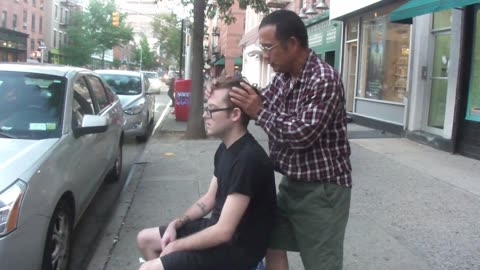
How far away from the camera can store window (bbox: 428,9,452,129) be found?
30.9 ft

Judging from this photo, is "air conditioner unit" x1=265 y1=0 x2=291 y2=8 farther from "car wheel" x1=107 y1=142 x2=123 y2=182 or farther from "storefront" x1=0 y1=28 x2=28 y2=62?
"storefront" x1=0 y1=28 x2=28 y2=62

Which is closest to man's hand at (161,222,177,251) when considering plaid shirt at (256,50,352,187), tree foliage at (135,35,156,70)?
plaid shirt at (256,50,352,187)

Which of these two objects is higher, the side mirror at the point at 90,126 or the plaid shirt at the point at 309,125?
the plaid shirt at the point at 309,125

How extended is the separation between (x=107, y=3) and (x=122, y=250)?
59383 millimetres

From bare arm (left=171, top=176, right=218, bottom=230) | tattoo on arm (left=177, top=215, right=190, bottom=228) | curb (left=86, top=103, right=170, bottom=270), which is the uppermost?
bare arm (left=171, top=176, right=218, bottom=230)

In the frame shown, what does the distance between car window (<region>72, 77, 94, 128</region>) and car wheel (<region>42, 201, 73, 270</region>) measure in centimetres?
93

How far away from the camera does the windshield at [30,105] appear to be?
13.4 feet

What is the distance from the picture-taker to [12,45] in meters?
49.6

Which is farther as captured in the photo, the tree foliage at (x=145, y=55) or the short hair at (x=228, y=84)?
the tree foliage at (x=145, y=55)

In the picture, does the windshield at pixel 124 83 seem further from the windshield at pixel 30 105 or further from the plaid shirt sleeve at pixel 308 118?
the plaid shirt sleeve at pixel 308 118

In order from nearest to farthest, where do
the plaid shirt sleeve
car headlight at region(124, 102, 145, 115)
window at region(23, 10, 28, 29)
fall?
the plaid shirt sleeve
car headlight at region(124, 102, 145, 115)
window at region(23, 10, 28, 29)

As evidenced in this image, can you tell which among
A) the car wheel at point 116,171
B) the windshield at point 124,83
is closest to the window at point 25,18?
the windshield at point 124,83

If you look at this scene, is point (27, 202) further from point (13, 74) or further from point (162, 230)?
point (13, 74)

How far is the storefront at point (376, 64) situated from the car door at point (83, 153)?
7299 millimetres
